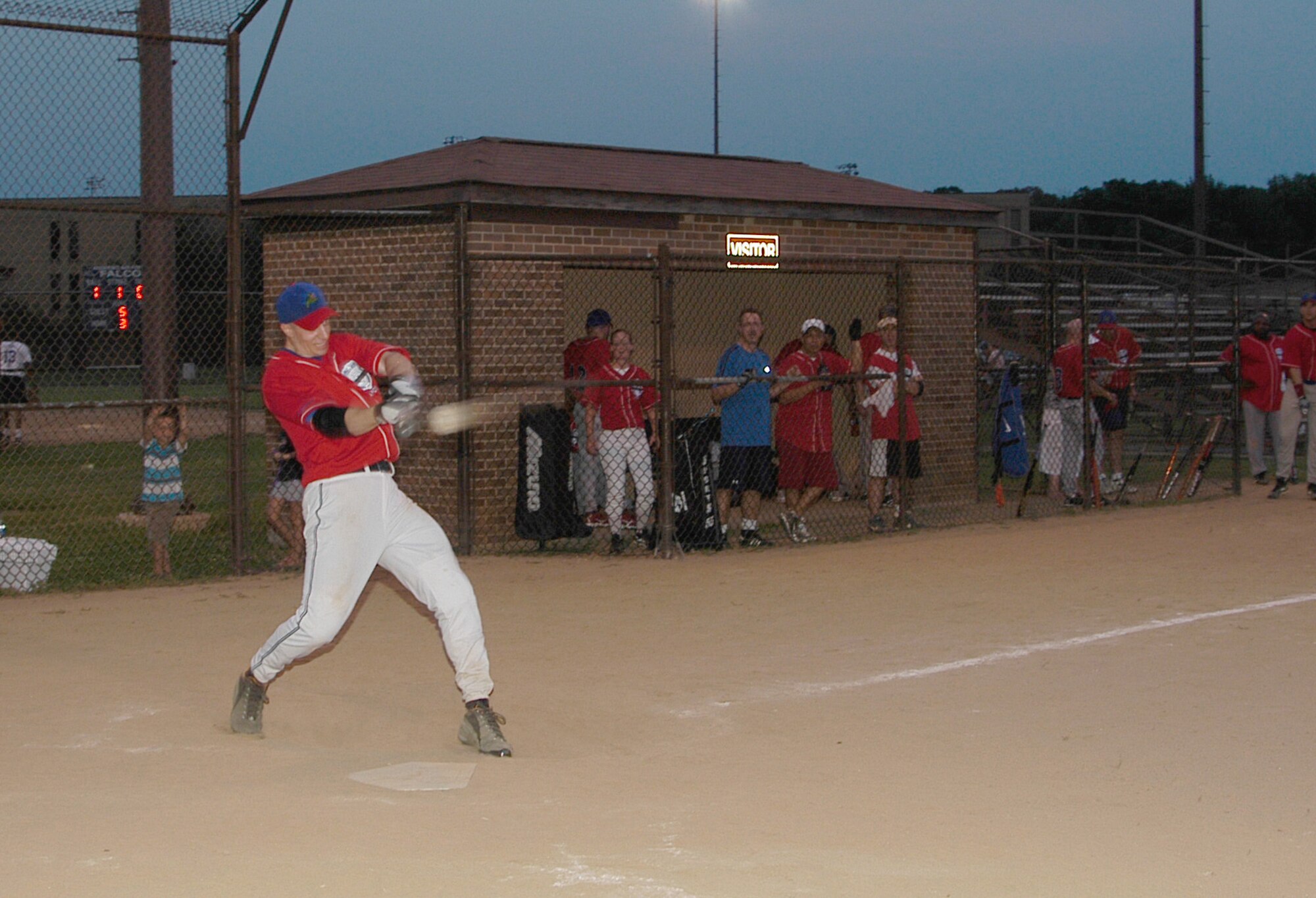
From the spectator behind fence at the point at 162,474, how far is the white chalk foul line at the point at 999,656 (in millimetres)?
5263

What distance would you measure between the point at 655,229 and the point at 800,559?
3.95 metres

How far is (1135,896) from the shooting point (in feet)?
14.8

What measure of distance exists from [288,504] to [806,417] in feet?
14.0

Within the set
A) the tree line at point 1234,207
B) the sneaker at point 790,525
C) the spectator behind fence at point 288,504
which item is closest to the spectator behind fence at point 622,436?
the sneaker at point 790,525

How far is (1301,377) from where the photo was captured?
15547 mm

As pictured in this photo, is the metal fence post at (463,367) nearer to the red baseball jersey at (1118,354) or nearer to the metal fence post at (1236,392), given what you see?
the red baseball jersey at (1118,354)

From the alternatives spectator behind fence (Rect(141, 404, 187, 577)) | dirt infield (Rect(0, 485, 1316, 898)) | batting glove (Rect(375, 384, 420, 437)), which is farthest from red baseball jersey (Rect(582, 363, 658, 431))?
batting glove (Rect(375, 384, 420, 437))

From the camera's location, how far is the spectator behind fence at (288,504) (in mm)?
11234

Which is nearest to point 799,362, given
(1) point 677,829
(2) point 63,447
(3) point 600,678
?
(3) point 600,678

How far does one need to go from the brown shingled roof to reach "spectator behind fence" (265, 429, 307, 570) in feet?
9.12

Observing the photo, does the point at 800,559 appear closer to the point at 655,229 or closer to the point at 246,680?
the point at 655,229

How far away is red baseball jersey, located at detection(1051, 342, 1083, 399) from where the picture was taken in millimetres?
15086

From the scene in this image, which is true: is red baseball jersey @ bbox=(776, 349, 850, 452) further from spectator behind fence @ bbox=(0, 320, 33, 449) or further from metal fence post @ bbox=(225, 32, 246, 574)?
spectator behind fence @ bbox=(0, 320, 33, 449)

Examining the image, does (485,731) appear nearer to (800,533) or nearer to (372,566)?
(372,566)
